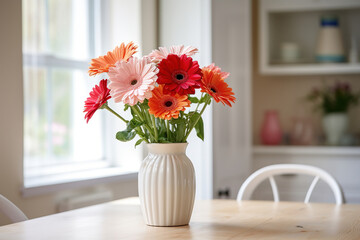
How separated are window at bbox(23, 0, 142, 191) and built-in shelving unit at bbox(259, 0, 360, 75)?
104 centimetres

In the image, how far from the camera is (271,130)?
3.60 m

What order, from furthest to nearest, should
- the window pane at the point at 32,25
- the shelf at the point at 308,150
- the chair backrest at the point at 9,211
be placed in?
the shelf at the point at 308,150, the window pane at the point at 32,25, the chair backrest at the point at 9,211

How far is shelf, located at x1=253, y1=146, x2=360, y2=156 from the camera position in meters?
3.23

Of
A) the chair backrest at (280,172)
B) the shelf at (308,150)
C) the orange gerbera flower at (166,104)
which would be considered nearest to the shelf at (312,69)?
the shelf at (308,150)

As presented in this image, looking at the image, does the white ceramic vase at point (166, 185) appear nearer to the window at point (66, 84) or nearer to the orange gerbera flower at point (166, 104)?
the orange gerbera flower at point (166, 104)

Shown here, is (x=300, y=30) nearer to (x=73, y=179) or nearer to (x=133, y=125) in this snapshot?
(x=73, y=179)

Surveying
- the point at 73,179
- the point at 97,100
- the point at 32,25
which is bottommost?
the point at 73,179

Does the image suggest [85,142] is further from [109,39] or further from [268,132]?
[268,132]

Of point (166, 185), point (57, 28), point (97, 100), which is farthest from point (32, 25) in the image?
point (166, 185)

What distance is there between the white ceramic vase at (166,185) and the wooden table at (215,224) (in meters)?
0.04

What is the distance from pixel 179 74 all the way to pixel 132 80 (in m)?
0.12

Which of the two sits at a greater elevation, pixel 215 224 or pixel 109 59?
pixel 109 59

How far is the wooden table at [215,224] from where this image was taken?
1.27 meters

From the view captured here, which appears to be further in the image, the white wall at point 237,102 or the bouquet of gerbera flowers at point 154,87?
the white wall at point 237,102
